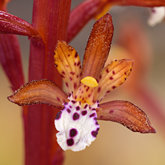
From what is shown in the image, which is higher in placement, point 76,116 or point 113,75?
point 113,75

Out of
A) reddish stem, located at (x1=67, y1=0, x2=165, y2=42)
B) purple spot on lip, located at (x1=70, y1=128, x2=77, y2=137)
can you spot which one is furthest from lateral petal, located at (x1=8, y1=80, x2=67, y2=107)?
reddish stem, located at (x1=67, y1=0, x2=165, y2=42)

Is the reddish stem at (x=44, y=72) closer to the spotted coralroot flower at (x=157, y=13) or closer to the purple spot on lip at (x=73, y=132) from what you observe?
the purple spot on lip at (x=73, y=132)

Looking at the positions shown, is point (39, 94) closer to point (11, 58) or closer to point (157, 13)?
point (11, 58)

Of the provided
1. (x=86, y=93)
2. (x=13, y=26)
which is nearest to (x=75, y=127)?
(x=86, y=93)

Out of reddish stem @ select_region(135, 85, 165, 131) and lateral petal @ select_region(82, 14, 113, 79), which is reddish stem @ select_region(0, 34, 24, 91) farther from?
reddish stem @ select_region(135, 85, 165, 131)

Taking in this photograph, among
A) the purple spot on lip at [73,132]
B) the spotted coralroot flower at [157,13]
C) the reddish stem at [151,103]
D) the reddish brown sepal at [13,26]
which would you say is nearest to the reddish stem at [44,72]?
the reddish brown sepal at [13,26]

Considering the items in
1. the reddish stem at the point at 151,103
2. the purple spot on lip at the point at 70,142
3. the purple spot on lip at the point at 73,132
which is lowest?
the purple spot on lip at the point at 70,142
